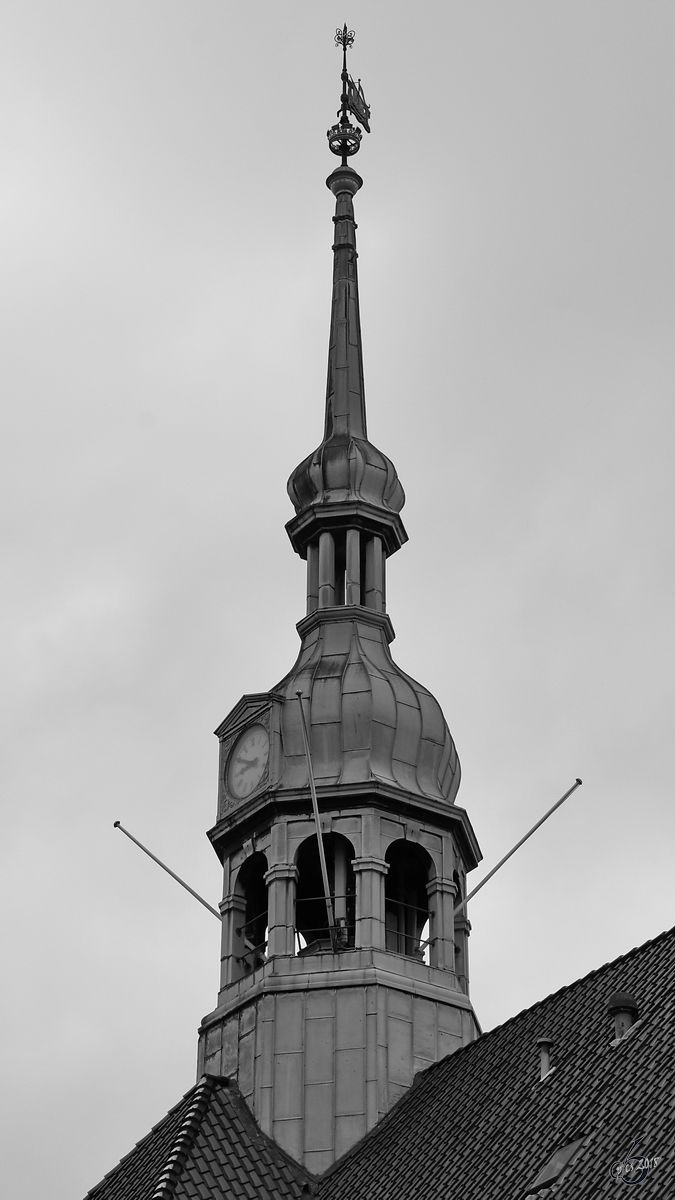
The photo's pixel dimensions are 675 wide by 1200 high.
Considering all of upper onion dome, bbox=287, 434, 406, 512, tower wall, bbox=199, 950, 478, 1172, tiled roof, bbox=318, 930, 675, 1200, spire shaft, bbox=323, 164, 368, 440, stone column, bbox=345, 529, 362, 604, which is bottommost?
tiled roof, bbox=318, 930, 675, 1200

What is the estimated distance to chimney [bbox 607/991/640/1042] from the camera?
40312 mm

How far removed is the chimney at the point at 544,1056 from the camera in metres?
41.6

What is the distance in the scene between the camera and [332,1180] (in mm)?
43375

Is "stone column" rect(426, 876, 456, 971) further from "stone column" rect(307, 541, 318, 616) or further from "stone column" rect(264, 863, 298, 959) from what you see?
"stone column" rect(307, 541, 318, 616)

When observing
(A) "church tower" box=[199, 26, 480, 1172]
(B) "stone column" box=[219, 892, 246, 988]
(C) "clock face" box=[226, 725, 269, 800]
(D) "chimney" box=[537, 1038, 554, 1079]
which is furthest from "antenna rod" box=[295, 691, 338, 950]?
(D) "chimney" box=[537, 1038, 554, 1079]

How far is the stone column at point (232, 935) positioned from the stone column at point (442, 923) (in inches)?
128

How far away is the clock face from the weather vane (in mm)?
14583

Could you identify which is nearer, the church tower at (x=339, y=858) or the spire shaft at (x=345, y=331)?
the church tower at (x=339, y=858)

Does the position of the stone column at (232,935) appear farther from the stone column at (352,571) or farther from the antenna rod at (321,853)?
the stone column at (352,571)

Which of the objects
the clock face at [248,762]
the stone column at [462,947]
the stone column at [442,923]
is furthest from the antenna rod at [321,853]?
the stone column at [462,947]

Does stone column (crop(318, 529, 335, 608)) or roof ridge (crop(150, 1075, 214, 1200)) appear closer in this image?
roof ridge (crop(150, 1075, 214, 1200))

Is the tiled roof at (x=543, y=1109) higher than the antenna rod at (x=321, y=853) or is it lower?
lower

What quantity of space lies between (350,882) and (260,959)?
6.68 ft

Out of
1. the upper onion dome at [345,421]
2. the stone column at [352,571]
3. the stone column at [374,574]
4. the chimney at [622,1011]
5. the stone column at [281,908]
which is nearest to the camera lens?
the chimney at [622,1011]
